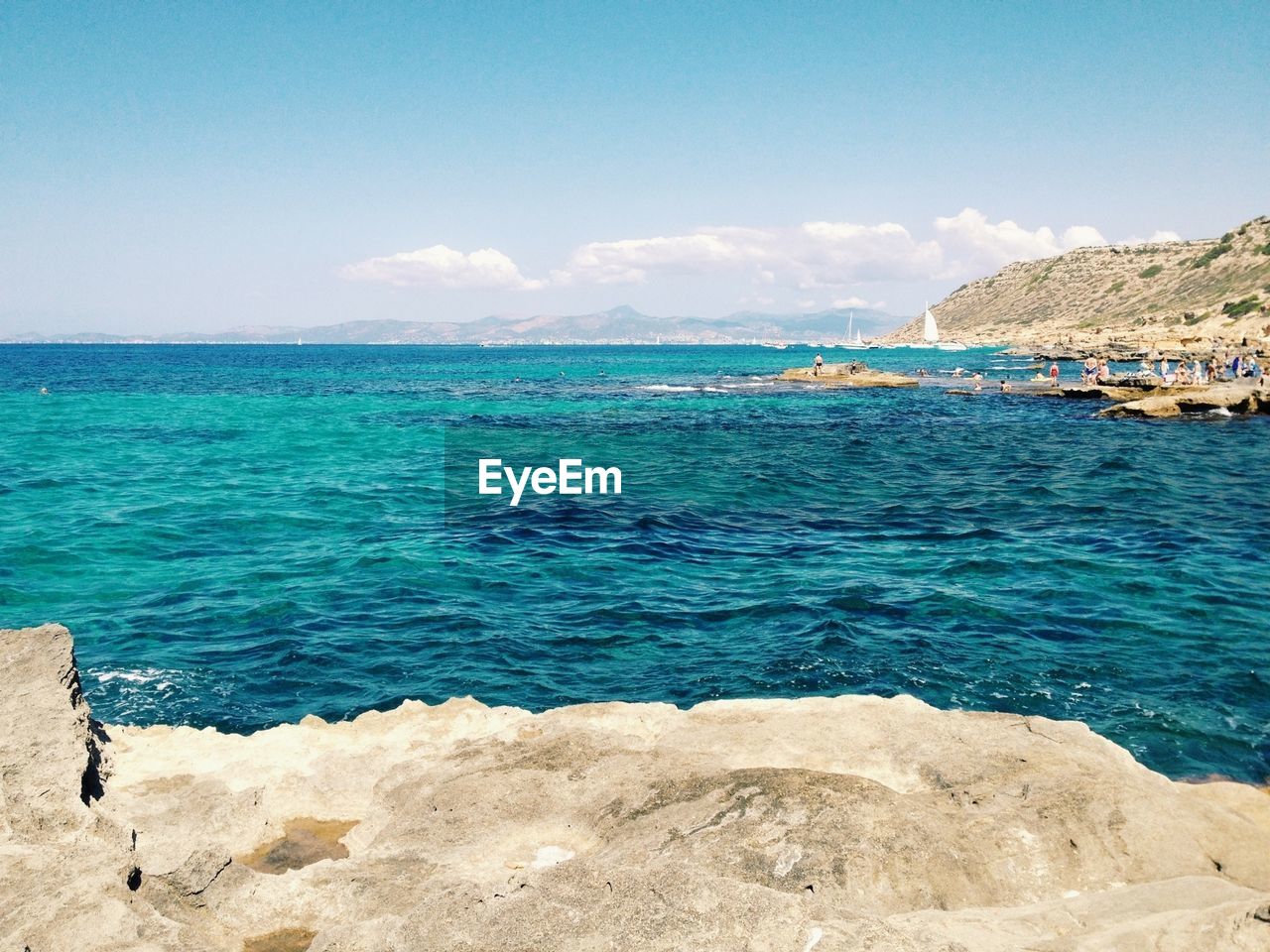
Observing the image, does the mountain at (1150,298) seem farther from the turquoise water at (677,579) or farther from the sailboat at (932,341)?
the turquoise water at (677,579)

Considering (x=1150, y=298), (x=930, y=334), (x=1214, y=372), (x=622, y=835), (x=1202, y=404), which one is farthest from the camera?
(x=930, y=334)

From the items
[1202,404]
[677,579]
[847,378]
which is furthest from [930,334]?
[677,579]

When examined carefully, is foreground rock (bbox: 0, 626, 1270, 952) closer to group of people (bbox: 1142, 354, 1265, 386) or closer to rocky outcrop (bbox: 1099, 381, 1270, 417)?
rocky outcrop (bbox: 1099, 381, 1270, 417)

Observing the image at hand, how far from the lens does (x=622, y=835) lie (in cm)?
695

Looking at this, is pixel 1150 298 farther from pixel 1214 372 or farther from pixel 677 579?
pixel 677 579

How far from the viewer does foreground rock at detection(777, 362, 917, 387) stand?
73.3 meters

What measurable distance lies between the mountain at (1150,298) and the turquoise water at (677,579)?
72.1 metres

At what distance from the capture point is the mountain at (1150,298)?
320 ft

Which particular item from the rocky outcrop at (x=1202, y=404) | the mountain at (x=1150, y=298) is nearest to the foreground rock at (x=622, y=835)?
the rocky outcrop at (x=1202, y=404)

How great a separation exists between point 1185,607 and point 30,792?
17.8 m

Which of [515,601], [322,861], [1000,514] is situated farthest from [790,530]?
[322,861]

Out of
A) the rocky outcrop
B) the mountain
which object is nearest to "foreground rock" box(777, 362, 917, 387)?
the rocky outcrop

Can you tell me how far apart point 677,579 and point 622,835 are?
11044mm

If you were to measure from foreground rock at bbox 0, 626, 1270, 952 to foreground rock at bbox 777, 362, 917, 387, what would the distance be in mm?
67112
